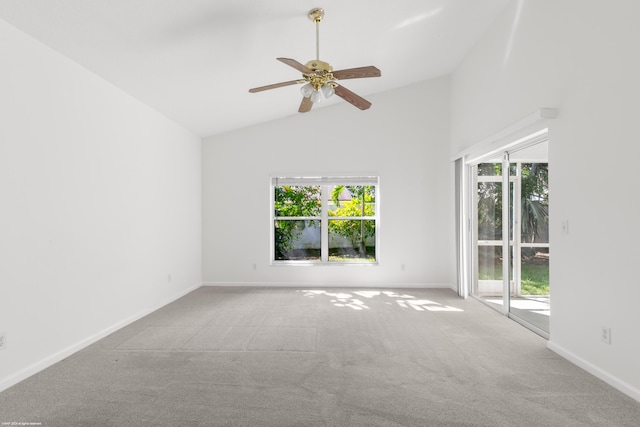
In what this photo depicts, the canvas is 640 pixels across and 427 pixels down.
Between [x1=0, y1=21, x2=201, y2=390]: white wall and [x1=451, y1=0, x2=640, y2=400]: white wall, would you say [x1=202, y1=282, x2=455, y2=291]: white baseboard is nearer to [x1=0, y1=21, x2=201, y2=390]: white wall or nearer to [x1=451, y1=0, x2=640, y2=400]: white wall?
[x1=0, y1=21, x2=201, y2=390]: white wall

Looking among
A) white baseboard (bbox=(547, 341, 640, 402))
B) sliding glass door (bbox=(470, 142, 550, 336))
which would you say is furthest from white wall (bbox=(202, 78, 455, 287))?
white baseboard (bbox=(547, 341, 640, 402))

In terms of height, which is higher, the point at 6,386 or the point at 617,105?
the point at 617,105

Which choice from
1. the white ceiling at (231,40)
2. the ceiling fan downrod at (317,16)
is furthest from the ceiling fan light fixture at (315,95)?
the white ceiling at (231,40)

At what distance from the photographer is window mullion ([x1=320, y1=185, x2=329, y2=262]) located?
255 inches

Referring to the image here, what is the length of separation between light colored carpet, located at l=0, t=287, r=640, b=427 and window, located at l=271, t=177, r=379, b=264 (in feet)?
7.07

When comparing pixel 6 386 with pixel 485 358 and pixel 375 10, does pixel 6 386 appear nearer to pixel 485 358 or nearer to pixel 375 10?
pixel 485 358

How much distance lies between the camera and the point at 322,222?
6.49 m

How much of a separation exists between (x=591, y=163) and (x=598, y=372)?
156 cm

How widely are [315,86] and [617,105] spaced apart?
2.24m

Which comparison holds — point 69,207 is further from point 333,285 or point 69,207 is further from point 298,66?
point 333,285

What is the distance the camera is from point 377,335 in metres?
3.73

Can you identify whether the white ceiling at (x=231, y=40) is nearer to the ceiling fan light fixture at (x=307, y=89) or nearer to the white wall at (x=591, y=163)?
the ceiling fan light fixture at (x=307, y=89)

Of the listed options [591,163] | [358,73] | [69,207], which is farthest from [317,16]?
[69,207]

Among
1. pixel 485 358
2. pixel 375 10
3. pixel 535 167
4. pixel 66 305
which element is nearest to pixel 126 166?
pixel 66 305
